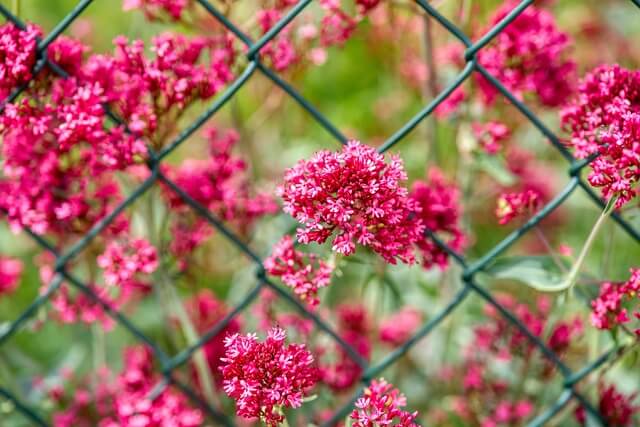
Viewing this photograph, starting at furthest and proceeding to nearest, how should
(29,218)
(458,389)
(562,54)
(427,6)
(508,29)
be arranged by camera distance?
(458,389) < (562,54) < (508,29) < (29,218) < (427,6)

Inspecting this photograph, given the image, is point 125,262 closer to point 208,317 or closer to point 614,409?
point 208,317

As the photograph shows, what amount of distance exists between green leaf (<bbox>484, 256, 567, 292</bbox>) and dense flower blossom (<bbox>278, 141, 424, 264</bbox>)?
35 centimetres

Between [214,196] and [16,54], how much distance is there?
1.49 feet

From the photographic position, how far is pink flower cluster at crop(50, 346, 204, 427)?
1.29m

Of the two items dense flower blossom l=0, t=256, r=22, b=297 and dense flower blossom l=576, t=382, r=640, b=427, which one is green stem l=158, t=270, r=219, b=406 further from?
dense flower blossom l=576, t=382, r=640, b=427

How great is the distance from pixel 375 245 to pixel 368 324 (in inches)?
33.4

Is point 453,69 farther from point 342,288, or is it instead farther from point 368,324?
point 342,288

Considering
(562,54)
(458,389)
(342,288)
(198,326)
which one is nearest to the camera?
(562,54)

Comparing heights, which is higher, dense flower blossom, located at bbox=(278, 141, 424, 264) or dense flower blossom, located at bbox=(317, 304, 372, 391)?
dense flower blossom, located at bbox=(317, 304, 372, 391)

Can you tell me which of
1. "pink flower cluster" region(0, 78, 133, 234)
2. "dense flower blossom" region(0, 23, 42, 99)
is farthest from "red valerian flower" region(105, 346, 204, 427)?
"dense flower blossom" region(0, 23, 42, 99)

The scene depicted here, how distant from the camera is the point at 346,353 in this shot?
1610 mm

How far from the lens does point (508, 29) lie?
152 centimetres

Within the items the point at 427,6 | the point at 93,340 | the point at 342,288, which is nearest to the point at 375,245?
the point at 427,6

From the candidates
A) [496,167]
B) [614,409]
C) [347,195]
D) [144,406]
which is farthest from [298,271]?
[614,409]
